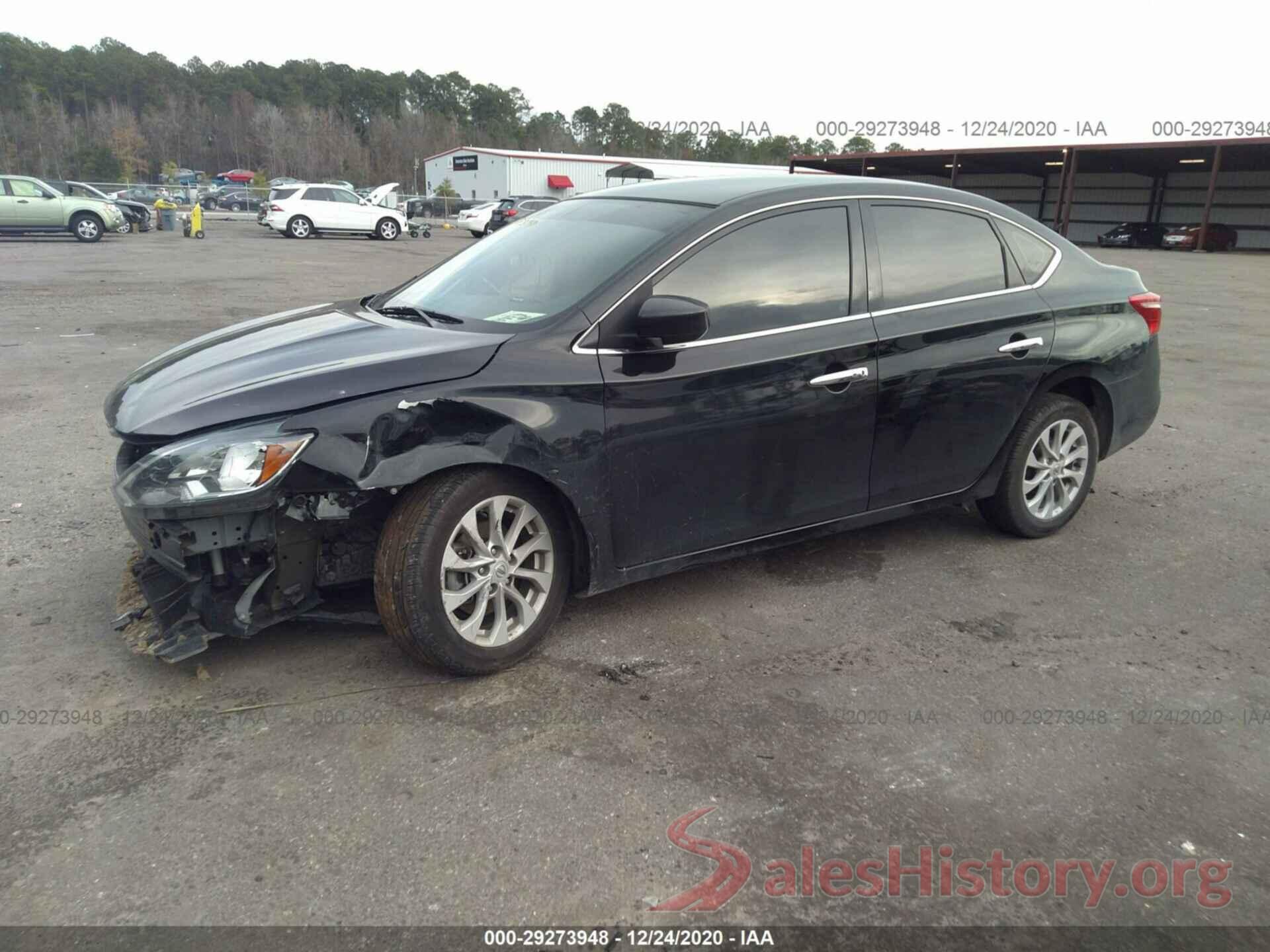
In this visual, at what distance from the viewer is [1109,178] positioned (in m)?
48.2

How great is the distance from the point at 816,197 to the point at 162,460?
8.92 feet

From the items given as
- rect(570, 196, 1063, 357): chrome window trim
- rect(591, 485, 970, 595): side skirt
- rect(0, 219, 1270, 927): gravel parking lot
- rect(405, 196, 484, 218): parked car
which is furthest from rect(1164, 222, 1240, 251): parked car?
rect(591, 485, 970, 595): side skirt

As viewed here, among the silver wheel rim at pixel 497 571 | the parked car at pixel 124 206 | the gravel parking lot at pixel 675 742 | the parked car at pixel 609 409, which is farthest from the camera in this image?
the parked car at pixel 124 206

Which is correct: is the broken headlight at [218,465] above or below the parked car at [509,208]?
below

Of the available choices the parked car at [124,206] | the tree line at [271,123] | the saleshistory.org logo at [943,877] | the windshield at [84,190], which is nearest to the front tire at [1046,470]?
the saleshistory.org logo at [943,877]

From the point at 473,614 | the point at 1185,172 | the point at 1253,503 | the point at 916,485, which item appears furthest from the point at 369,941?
the point at 1185,172

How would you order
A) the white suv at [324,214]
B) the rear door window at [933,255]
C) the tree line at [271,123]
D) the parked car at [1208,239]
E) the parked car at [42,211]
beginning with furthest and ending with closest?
the tree line at [271,123] → the parked car at [1208,239] → the white suv at [324,214] → the parked car at [42,211] → the rear door window at [933,255]

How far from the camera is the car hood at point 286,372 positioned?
3021 mm

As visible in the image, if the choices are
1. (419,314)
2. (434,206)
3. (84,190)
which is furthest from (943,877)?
(434,206)

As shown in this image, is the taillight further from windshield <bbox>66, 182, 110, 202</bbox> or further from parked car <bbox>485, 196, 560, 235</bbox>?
parked car <bbox>485, 196, 560, 235</bbox>

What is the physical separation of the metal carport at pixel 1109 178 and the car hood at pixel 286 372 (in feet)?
127

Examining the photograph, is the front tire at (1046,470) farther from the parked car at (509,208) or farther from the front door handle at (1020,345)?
the parked car at (509,208)

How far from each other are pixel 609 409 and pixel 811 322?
39.5 inches

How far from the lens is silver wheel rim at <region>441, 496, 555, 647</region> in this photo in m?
3.12
